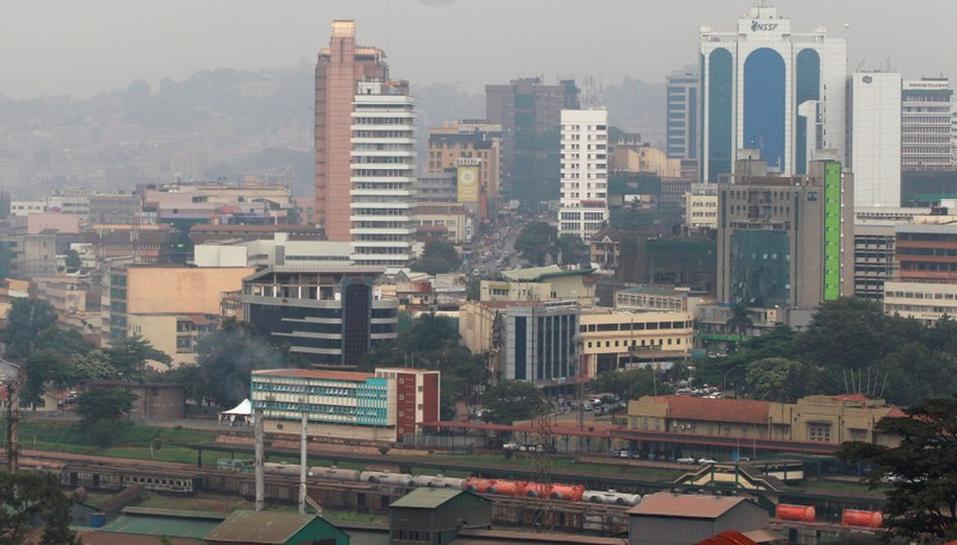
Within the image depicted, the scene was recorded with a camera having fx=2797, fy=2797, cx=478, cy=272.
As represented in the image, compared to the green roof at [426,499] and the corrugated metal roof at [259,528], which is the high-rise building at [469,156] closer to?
the green roof at [426,499]

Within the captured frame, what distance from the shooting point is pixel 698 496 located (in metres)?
32.2

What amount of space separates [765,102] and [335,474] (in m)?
50.2

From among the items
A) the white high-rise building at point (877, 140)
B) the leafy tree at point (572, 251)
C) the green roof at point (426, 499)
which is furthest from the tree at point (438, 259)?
the green roof at point (426, 499)

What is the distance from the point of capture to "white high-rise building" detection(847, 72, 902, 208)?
8131 centimetres

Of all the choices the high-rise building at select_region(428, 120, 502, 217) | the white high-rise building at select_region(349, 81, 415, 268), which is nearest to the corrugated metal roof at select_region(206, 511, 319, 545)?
the white high-rise building at select_region(349, 81, 415, 268)

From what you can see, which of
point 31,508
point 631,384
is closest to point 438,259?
point 631,384

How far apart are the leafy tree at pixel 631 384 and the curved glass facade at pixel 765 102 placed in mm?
40062

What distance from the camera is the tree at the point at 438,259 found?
A: 75875mm

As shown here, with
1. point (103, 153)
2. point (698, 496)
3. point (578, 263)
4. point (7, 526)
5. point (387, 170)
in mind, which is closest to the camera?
point (7, 526)

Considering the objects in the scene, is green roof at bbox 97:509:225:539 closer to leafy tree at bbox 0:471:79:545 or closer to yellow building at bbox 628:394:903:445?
leafy tree at bbox 0:471:79:545

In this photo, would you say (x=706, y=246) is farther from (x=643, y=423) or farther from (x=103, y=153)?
(x=103, y=153)

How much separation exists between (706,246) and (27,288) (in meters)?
19.6

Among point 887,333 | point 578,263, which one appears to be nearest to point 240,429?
point 887,333

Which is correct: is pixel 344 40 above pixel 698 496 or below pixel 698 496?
above
